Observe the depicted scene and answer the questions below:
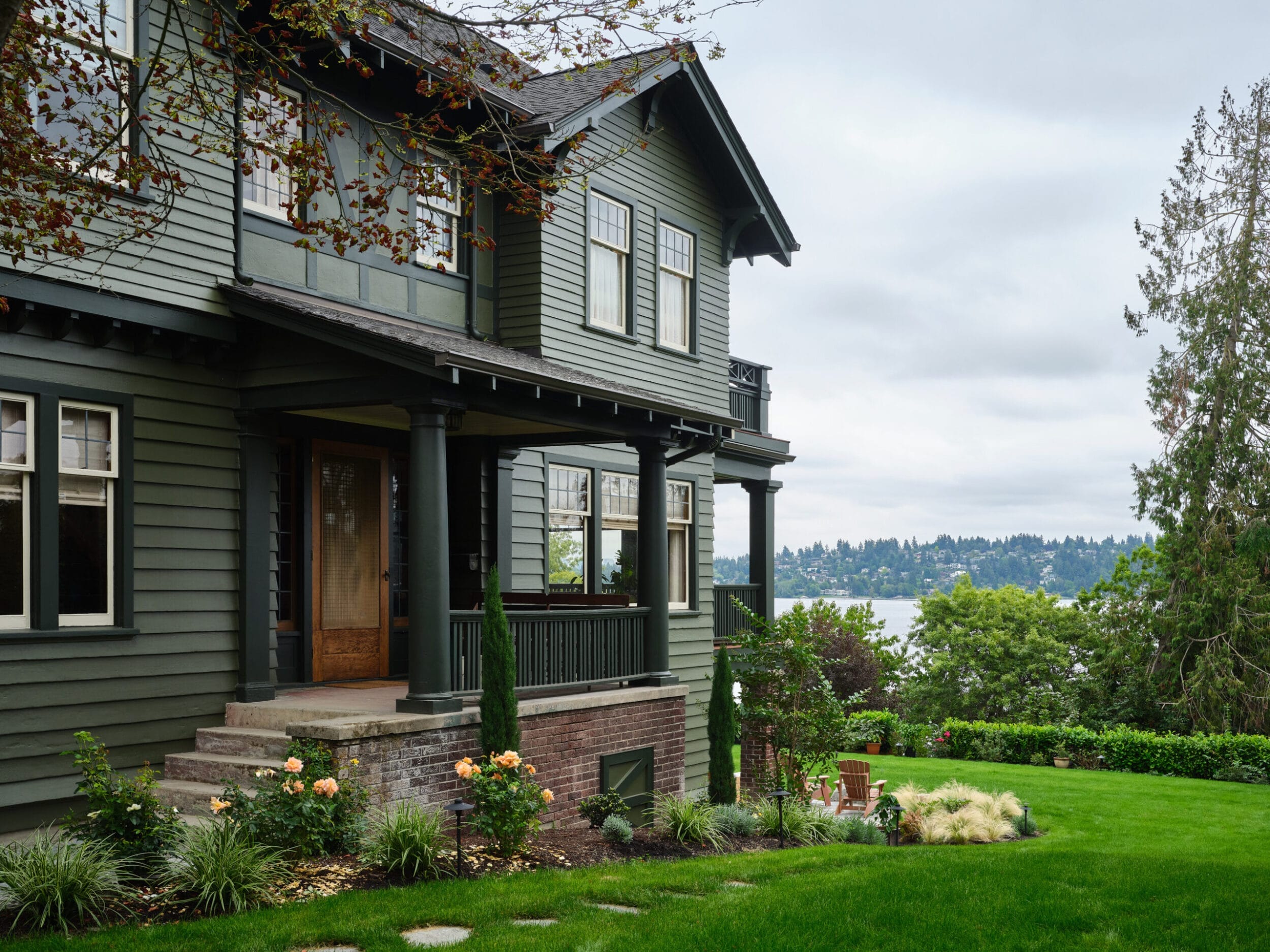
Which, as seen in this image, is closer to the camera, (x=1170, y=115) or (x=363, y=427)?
(x=363, y=427)

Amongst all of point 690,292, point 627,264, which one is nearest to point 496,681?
point 627,264

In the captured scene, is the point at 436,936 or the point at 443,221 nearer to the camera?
the point at 436,936

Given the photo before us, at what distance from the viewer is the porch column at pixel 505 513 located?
13.8 meters

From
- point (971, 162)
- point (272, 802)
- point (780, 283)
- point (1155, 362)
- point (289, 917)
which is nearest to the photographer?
point (289, 917)

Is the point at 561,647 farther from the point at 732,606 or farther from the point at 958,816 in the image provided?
the point at 732,606

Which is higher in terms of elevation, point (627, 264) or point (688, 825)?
point (627, 264)

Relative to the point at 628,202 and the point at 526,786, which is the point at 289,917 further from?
the point at 628,202

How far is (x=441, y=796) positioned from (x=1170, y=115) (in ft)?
83.3

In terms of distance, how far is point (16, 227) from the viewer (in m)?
8.30

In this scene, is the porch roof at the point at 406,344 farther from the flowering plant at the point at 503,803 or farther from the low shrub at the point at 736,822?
the low shrub at the point at 736,822

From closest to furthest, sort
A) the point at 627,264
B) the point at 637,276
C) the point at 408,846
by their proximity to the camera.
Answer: the point at 408,846, the point at 627,264, the point at 637,276

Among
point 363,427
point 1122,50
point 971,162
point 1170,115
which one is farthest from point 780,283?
point 363,427

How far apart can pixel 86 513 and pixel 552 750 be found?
15.5 feet

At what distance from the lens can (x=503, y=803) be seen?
8.59 metres
